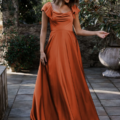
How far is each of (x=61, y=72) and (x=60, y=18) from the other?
0.55 meters

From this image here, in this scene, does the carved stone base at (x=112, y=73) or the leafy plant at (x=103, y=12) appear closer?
the leafy plant at (x=103, y=12)

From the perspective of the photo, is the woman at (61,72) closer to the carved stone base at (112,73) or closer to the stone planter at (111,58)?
the stone planter at (111,58)

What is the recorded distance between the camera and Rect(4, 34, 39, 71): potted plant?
5207 millimetres

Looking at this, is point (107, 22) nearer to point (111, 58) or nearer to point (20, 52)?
point (111, 58)

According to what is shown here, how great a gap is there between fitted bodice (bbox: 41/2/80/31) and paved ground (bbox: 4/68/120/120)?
3.93ft

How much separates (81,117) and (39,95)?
502 mm

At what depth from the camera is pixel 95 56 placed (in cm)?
600

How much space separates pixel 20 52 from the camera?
17.0 ft

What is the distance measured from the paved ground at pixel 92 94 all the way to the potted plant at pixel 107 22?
1.36 feet

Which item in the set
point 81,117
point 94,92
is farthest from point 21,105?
point 94,92

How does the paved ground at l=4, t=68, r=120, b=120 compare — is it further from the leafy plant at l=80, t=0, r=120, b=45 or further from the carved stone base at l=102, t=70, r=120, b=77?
the leafy plant at l=80, t=0, r=120, b=45

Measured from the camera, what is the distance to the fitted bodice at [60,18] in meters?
2.08

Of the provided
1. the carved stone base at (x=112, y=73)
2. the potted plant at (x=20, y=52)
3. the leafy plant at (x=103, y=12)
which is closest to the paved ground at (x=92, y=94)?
the carved stone base at (x=112, y=73)

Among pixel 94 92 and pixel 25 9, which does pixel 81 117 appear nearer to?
pixel 94 92
